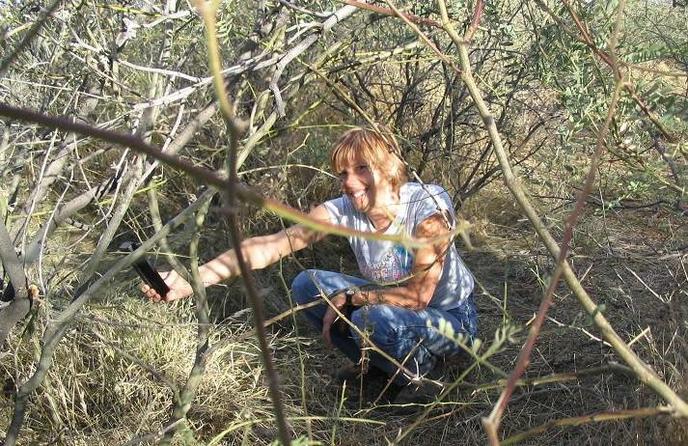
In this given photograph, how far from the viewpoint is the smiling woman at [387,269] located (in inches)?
92.8

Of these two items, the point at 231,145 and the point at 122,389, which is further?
the point at 122,389

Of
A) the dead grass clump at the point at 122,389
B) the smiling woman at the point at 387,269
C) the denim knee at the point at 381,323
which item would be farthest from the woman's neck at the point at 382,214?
the dead grass clump at the point at 122,389

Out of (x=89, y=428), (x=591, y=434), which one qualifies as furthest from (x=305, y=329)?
(x=591, y=434)

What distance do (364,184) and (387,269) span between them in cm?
29

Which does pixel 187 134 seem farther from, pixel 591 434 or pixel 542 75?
pixel 591 434

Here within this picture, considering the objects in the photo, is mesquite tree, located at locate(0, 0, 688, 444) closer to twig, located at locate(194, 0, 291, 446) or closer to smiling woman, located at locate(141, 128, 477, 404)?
twig, located at locate(194, 0, 291, 446)

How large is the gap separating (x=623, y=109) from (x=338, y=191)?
1.97 meters

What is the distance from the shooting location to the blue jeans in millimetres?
2354

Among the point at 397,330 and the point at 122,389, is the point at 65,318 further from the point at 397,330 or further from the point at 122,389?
the point at 397,330

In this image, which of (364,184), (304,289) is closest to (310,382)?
(304,289)

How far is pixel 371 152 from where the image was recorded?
2.38m

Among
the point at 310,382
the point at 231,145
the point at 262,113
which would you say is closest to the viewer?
the point at 231,145

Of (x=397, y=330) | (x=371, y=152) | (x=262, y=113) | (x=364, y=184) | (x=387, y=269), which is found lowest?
(x=397, y=330)

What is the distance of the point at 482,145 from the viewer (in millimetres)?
3850
